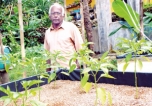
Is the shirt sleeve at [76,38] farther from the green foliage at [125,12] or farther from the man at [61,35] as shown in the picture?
the green foliage at [125,12]

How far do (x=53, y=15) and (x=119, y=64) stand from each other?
70 centimetres

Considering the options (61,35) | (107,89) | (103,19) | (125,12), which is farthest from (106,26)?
(107,89)

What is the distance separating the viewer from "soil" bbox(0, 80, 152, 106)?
1220 mm

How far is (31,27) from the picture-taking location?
6793mm

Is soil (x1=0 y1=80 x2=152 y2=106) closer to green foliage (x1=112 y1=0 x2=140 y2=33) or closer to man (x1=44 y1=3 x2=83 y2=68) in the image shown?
green foliage (x1=112 y1=0 x2=140 y2=33)

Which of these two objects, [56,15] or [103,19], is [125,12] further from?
[103,19]

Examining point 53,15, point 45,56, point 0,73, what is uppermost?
point 53,15

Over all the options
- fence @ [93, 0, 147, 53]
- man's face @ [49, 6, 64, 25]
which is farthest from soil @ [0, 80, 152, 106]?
fence @ [93, 0, 147, 53]

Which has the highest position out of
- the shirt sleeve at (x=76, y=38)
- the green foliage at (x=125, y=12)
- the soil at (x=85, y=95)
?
the green foliage at (x=125, y=12)

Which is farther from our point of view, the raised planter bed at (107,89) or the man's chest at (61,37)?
the man's chest at (61,37)

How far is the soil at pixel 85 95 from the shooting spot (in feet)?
4.00

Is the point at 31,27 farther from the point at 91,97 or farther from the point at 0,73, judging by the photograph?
the point at 91,97

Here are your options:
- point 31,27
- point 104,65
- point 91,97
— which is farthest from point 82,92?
point 31,27

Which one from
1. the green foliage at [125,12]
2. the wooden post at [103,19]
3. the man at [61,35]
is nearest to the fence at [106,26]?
the wooden post at [103,19]
